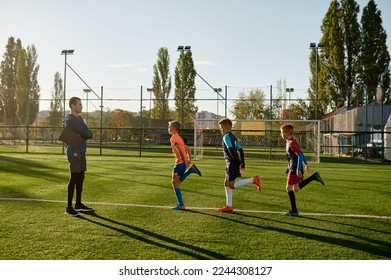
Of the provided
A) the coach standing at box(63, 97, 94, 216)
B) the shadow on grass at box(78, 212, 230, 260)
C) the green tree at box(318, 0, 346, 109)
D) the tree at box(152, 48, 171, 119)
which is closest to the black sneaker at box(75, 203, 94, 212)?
the coach standing at box(63, 97, 94, 216)

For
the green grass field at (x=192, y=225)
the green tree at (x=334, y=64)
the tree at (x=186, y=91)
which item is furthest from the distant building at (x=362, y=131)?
the green grass field at (x=192, y=225)

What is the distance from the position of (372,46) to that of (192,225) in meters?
38.2

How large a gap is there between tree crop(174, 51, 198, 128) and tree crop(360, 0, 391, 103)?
1715cm

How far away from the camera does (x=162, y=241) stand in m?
4.73

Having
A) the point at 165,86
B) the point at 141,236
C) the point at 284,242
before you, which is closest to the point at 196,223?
the point at 141,236

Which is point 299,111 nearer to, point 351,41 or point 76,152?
point 351,41

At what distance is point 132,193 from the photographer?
28.6 ft

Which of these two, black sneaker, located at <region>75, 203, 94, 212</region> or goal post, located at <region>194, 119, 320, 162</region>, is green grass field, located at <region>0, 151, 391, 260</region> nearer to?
black sneaker, located at <region>75, 203, 94, 212</region>

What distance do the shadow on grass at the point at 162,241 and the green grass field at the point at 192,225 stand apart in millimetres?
11

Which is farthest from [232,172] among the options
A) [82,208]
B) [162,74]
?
[162,74]

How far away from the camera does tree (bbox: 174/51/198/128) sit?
3492 centimetres

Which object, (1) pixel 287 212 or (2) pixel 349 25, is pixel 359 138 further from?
(1) pixel 287 212

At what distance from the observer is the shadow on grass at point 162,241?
4.16 meters

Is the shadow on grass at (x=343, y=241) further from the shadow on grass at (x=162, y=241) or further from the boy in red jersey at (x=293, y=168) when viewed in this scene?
the shadow on grass at (x=162, y=241)
